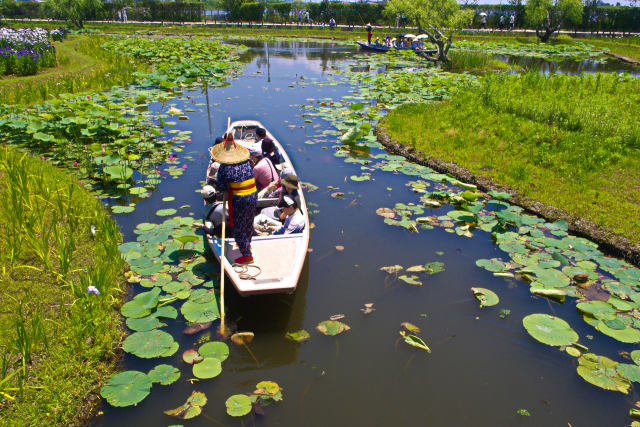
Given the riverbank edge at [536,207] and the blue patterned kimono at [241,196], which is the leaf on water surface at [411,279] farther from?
the riverbank edge at [536,207]

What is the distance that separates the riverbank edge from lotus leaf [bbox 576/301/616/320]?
154 centimetres

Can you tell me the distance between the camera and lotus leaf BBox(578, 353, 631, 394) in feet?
12.1

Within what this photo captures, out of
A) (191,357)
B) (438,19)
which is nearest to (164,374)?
(191,357)

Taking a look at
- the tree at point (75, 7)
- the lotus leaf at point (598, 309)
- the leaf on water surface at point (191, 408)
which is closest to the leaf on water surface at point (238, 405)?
the leaf on water surface at point (191, 408)

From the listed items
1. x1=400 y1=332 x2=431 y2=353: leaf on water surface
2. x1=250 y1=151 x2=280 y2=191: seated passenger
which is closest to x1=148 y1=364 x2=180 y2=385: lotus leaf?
x1=400 y1=332 x2=431 y2=353: leaf on water surface

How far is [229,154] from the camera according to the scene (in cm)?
→ 451

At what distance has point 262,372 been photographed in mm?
3867

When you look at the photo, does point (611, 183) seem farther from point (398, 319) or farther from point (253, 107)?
point (253, 107)

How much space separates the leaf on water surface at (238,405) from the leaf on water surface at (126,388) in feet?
2.32

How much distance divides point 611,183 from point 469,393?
565cm

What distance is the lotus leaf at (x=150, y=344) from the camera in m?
3.83

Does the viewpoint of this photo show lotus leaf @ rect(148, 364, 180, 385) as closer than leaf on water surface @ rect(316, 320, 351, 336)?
Yes

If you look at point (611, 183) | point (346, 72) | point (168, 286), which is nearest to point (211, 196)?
point (168, 286)

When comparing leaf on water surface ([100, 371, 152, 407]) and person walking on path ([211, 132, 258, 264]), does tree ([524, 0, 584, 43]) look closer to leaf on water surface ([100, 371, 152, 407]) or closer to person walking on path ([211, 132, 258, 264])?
person walking on path ([211, 132, 258, 264])
